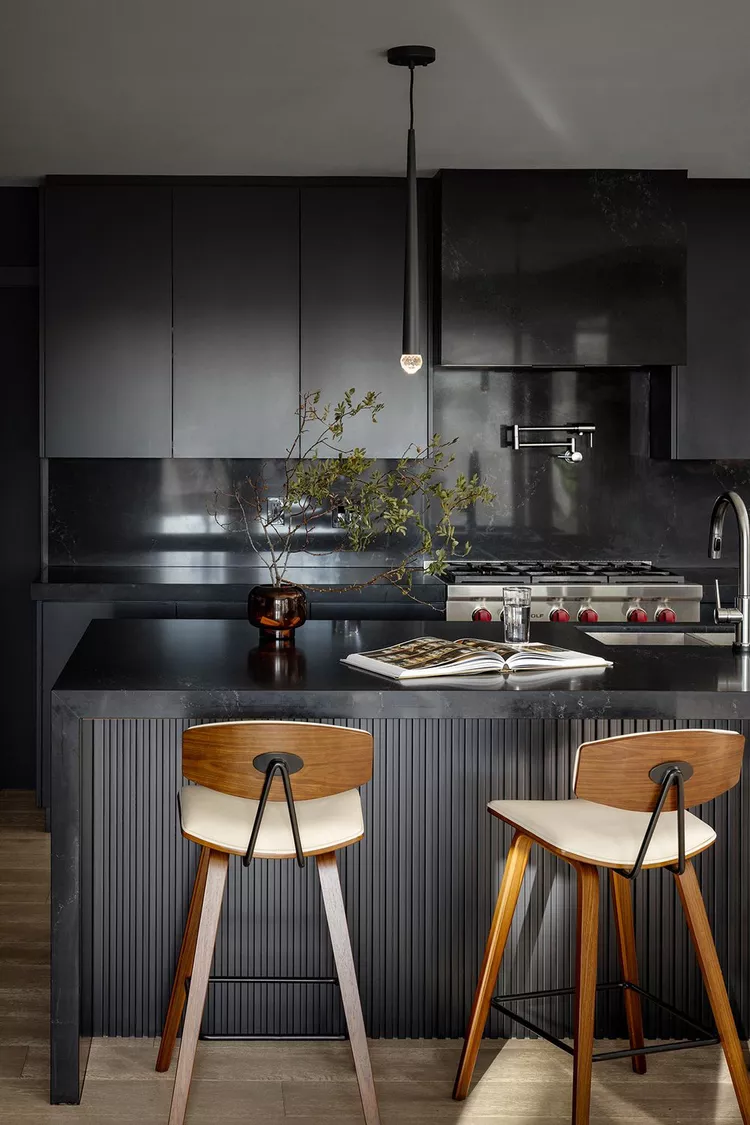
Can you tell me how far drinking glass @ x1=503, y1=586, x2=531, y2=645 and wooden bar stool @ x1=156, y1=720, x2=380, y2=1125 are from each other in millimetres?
601

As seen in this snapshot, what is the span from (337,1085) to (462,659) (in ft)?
3.27

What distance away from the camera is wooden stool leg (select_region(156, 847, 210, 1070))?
2.47 m

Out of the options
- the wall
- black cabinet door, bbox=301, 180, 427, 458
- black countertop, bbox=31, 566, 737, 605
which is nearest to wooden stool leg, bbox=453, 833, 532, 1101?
black countertop, bbox=31, 566, 737, 605

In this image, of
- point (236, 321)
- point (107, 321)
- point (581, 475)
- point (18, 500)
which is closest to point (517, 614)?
point (236, 321)

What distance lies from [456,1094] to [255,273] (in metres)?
3.25

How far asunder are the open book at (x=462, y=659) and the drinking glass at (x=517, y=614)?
0.06 meters

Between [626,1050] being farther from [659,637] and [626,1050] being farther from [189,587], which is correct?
[189,587]

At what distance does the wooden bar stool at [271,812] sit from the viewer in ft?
6.75

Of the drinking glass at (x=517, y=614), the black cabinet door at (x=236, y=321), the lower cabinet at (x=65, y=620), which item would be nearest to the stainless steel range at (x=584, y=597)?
the black cabinet door at (x=236, y=321)

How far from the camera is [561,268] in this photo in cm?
453

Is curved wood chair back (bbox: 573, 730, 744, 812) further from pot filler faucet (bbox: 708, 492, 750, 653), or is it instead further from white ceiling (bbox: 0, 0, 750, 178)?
white ceiling (bbox: 0, 0, 750, 178)

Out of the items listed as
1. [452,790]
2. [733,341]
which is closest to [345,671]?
[452,790]

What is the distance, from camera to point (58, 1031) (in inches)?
94.1

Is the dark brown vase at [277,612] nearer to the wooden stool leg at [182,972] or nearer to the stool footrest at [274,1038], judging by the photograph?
the wooden stool leg at [182,972]
